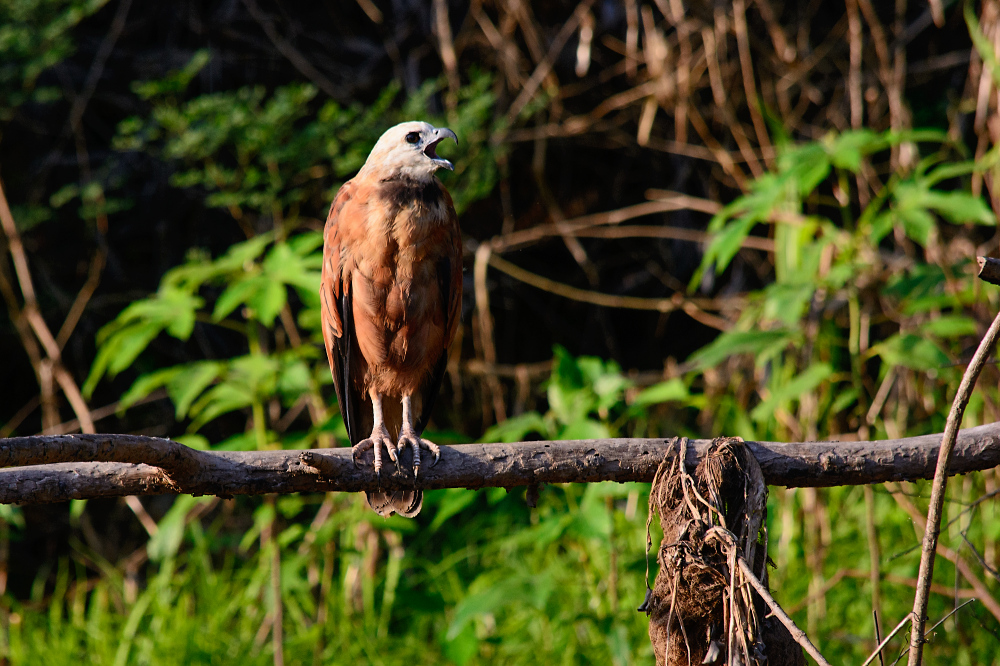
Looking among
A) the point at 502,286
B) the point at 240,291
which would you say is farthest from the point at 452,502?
the point at 502,286

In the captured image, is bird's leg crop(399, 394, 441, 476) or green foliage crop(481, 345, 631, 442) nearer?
bird's leg crop(399, 394, 441, 476)

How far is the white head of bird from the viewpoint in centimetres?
270

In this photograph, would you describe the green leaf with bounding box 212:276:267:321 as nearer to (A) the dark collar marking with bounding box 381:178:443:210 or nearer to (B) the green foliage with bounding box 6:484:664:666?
(A) the dark collar marking with bounding box 381:178:443:210

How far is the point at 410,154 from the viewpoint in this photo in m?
2.73

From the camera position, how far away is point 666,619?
5.52 feet

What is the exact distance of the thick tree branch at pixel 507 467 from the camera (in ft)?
5.55

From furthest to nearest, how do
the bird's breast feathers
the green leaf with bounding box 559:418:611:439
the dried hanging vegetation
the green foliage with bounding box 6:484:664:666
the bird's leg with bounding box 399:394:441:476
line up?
1. the green foliage with bounding box 6:484:664:666
2. the bird's breast feathers
3. the green leaf with bounding box 559:418:611:439
4. the bird's leg with bounding box 399:394:441:476
5. the dried hanging vegetation

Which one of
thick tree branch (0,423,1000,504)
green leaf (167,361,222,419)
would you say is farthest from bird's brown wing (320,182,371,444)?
thick tree branch (0,423,1000,504)

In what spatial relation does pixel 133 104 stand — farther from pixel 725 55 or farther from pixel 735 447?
pixel 735 447

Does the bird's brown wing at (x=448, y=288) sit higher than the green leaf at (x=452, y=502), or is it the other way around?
the bird's brown wing at (x=448, y=288)

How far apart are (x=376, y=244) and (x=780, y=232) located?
1.94 metres

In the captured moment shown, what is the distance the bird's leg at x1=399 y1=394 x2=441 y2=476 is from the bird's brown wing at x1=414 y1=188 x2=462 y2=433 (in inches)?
3.4

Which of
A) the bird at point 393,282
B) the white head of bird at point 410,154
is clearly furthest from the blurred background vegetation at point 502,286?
the white head of bird at point 410,154

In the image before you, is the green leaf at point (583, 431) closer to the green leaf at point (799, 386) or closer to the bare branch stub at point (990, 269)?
the green leaf at point (799, 386)
